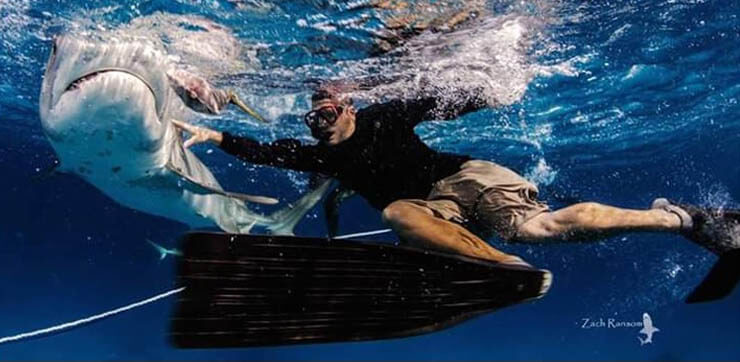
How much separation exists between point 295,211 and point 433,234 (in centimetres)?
572

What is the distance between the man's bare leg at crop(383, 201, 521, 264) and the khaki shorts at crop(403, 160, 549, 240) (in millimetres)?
291

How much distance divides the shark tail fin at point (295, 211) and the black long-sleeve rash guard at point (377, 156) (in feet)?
9.92

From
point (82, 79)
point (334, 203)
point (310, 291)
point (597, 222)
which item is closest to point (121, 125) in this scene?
point (82, 79)

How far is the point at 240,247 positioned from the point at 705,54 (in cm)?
1183

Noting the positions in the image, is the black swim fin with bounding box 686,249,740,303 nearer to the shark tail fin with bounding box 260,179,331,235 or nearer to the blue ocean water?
the blue ocean water

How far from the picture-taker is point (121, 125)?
5.75 m

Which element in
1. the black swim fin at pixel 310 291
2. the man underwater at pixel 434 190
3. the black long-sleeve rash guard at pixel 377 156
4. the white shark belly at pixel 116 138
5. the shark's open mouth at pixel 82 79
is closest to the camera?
the black swim fin at pixel 310 291

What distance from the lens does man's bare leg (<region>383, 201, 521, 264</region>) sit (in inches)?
154

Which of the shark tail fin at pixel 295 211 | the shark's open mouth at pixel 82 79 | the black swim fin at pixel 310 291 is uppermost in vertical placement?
the shark's open mouth at pixel 82 79

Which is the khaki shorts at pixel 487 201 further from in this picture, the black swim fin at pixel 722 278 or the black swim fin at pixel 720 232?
the black swim fin at pixel 722 278

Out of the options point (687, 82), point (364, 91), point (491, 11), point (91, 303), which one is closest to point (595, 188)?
point (687, 82)

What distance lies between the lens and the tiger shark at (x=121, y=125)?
5.23m

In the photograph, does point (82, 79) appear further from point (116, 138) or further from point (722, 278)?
point (722, 278)

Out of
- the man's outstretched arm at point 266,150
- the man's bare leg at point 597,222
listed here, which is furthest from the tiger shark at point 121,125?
the man's bare leg at point 597,222
